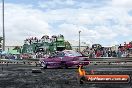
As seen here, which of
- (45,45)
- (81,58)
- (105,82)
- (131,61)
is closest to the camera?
(105,82)

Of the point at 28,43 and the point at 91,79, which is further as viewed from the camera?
the point at 28,43

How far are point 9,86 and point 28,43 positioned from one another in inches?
2781

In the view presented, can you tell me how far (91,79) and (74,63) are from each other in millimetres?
19973

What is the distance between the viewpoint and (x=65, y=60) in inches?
1535

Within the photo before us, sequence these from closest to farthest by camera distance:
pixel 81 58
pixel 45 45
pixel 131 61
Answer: pixel 81 58, pixel 131 61, pixel 45 45

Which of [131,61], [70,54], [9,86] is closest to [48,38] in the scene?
[131,61]

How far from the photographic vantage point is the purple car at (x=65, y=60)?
126 feet

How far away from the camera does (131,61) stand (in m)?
46.1

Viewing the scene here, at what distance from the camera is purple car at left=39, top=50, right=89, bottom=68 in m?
38.3

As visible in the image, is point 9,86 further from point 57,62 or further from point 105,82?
point 57,62

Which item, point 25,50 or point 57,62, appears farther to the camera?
point 25,50

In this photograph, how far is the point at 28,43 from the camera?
89.3 m

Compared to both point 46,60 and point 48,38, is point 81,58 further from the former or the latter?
point 48,38

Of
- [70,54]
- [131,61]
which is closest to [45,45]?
[131,61]
